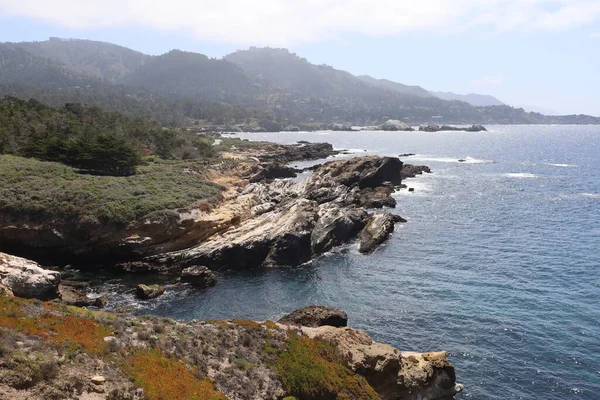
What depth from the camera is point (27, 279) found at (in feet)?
121

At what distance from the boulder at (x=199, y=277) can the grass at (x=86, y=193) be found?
10835 mm

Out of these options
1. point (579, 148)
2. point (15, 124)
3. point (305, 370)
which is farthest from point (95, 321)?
point (579, 148)

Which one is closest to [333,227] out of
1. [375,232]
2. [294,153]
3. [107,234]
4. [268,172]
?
[375,232]

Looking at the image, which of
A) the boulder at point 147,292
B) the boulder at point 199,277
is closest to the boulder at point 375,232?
the boulder at point 199,277

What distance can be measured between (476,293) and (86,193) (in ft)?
152

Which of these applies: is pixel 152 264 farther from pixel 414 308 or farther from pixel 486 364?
pixel 486 364

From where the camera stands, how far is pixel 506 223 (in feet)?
221

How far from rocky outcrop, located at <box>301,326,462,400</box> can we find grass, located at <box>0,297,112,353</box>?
40.0 ft

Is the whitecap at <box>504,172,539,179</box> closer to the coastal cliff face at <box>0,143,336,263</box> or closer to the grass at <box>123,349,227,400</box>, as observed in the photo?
the coastal cliff face at <box>0,143,336,263</box>

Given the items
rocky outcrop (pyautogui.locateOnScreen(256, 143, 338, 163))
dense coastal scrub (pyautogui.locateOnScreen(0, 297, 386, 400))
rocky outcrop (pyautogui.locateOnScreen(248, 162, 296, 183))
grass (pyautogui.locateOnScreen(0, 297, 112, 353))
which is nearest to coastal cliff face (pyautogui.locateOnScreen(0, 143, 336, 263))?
dense coastal scrub (pyautogui.locateOnScreen(0, 297, 386, 400))

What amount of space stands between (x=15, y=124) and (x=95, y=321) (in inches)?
2993

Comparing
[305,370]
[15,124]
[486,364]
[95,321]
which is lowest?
[486,364]

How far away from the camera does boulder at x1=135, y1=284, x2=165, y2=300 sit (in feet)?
140

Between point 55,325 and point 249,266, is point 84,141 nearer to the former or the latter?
point 249,266
